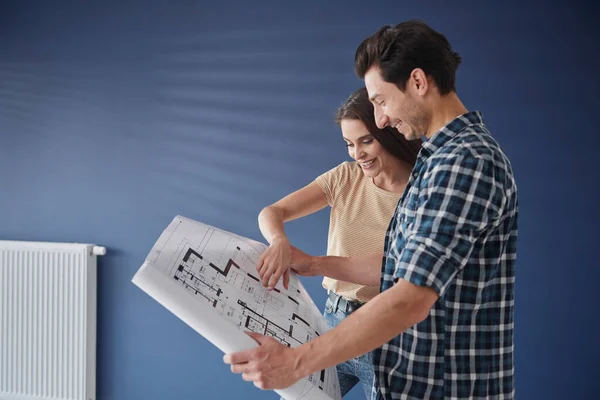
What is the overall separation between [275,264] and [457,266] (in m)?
0.56

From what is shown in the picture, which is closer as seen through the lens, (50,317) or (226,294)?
(226,294)

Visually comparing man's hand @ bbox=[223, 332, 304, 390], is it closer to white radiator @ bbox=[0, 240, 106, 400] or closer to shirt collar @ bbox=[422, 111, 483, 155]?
shirt collar @ bbox=[422, 111, 483, 155]

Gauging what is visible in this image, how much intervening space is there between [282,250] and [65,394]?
1.88m

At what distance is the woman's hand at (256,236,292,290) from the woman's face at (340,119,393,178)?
13.9 inches

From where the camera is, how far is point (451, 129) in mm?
976

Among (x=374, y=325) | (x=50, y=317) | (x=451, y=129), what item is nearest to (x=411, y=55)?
(x=451, y=129)

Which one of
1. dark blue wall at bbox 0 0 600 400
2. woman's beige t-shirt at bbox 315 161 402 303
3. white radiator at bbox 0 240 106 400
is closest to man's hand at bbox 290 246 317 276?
woman's beige t-shirt at bbox 315 161 402 303

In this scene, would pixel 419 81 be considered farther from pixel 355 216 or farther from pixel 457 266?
pixel 355 216

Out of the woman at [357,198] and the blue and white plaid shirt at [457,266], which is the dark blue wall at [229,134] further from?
the blue and white plaid shirt at [457,266]

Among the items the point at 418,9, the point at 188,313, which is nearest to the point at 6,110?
the point at 418,9

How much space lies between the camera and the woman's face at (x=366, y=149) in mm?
1565

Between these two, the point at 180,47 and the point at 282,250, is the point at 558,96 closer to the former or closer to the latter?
the point at 282,250

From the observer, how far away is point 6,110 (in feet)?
9.39

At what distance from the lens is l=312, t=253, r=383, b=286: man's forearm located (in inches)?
56.5
